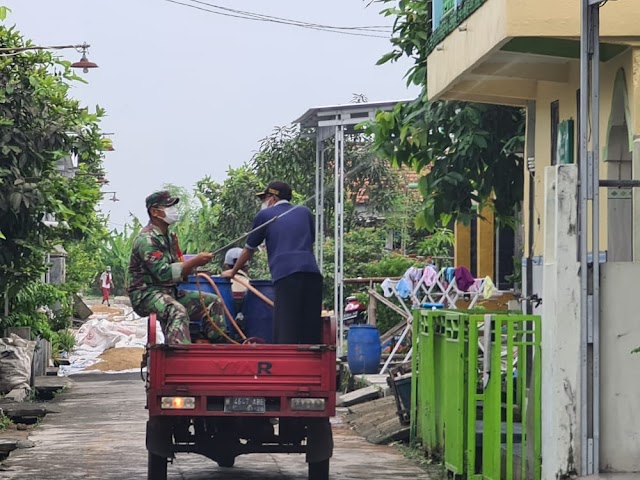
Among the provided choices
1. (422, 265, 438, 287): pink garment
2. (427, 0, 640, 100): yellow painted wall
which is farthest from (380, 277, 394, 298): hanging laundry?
(427, 0, 640, 100): yellow painted wall

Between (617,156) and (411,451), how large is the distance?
371cm

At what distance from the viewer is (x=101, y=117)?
19.3m

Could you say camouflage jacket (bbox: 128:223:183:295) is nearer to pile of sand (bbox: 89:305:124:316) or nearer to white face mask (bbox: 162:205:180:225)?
white face mask (bbox: 162:205:180:225)

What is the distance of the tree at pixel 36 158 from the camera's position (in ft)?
58.0

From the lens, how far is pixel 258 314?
12.7 m

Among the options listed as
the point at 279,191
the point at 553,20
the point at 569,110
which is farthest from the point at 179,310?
the point at 569,110

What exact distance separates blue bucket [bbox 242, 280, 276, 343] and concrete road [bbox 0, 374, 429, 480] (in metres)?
1.40

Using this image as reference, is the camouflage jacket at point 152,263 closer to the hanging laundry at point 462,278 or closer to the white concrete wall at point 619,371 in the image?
the white concrete wall at point 619,371

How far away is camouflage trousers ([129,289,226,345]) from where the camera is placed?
11.9 meters

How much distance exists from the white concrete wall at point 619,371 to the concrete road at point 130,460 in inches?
129

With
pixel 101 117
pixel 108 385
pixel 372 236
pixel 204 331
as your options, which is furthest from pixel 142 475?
pixel 372 236

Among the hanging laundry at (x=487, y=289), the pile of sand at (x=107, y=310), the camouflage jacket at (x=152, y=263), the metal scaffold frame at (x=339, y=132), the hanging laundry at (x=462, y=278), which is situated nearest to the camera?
the camouflage jacket at (x=152, y=263)

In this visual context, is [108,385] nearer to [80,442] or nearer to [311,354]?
[80,442]

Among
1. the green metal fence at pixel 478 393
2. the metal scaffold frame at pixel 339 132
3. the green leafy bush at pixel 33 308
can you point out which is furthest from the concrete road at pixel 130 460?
the metal scaffold frame at pixel 339 132
